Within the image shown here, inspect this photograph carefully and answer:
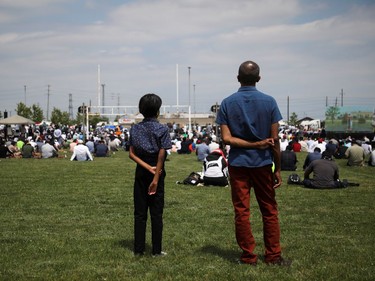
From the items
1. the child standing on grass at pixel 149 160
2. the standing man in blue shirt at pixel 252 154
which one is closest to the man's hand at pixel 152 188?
the child standing on grass at pixel 149 160

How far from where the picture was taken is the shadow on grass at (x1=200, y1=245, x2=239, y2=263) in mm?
5480

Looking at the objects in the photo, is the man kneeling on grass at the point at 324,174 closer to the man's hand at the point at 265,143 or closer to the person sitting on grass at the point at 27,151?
the man's hand at the point at 265,143

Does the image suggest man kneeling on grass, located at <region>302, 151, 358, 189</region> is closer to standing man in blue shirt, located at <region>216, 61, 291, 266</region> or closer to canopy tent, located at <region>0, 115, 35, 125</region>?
standing man in blue shirt, located at <region>216, 61, 291, 266</region>

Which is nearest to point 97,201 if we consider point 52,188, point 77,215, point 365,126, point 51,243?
point 77,215

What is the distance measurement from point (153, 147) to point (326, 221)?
13.0 feet

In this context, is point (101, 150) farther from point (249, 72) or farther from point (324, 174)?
point (249, 72)

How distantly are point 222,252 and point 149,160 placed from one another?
1.42 meters

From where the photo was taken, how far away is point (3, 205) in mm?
9789

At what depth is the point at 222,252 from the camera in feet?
19.2

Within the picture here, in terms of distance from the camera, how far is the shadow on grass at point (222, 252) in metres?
5.48

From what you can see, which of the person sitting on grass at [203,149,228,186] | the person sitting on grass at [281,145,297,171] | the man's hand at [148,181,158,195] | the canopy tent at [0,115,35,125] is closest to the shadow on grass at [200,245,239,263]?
the man's hand at [148,181,158,195]

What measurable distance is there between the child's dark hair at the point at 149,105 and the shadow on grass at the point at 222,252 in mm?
1747

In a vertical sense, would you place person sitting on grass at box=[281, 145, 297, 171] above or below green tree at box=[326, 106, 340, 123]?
below

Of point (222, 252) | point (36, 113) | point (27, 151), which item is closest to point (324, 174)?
point (222, 252)
